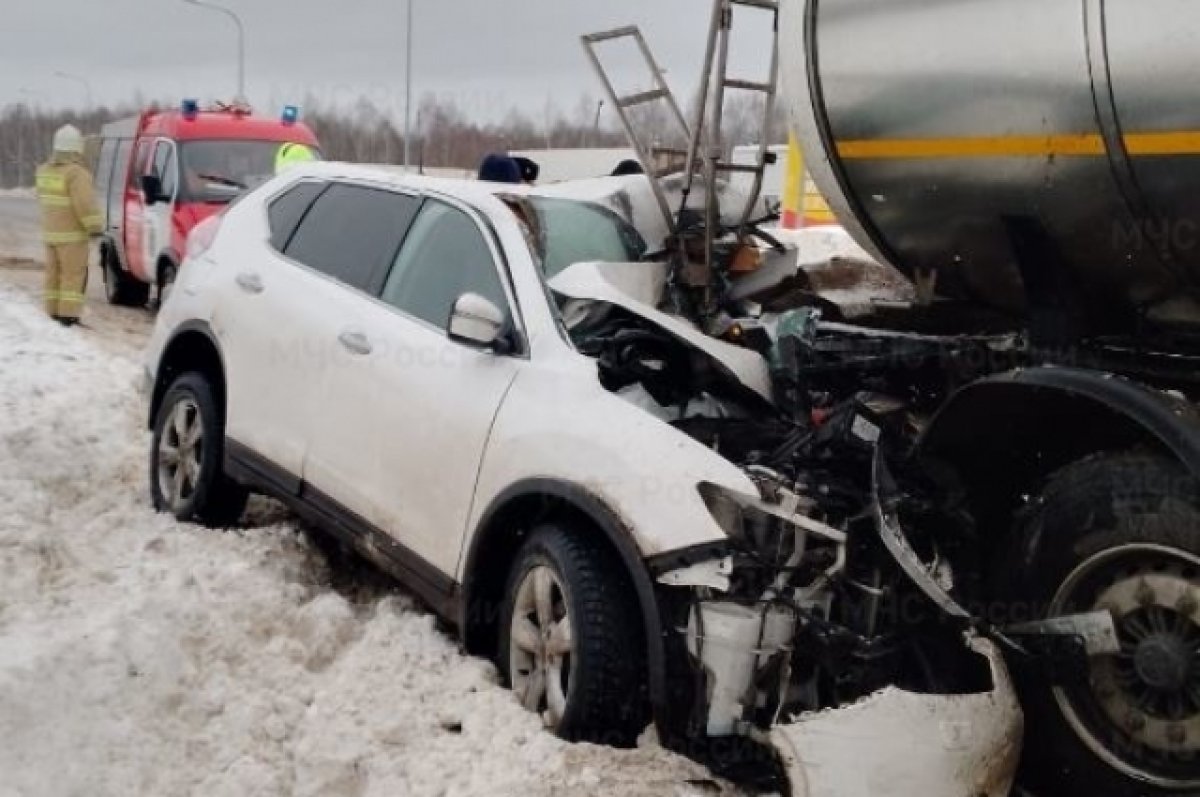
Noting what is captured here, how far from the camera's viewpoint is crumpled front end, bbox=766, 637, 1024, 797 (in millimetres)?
3166

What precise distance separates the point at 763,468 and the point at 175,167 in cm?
1093

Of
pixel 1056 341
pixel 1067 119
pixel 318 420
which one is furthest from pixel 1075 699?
pixel 318 420

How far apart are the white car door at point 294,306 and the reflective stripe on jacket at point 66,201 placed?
7212 mm

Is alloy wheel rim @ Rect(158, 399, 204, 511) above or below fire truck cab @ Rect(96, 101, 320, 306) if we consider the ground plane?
below

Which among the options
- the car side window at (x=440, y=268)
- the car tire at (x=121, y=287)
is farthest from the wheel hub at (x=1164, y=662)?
the car tire at (x=121, y=287)

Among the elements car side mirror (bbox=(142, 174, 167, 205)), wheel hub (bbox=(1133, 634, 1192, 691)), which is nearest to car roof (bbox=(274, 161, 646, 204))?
wheel hub (bbox=(1133, 634, 1192, 691))

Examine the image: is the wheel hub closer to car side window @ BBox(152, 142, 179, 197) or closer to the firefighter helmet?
the firefighter helmet

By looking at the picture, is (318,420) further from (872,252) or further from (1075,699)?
(1075,699)

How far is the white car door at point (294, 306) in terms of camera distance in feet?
16.6

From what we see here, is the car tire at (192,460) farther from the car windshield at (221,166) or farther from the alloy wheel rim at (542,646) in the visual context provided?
the car windshield at (221,166)

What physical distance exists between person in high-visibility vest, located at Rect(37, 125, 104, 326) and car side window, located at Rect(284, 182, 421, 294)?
23.8 feet

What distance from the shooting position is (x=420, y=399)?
441 cm

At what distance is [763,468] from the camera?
386cm

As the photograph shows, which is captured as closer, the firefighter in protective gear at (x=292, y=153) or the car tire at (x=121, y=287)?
the firefighter in protective gear at (x=292, y=153)
